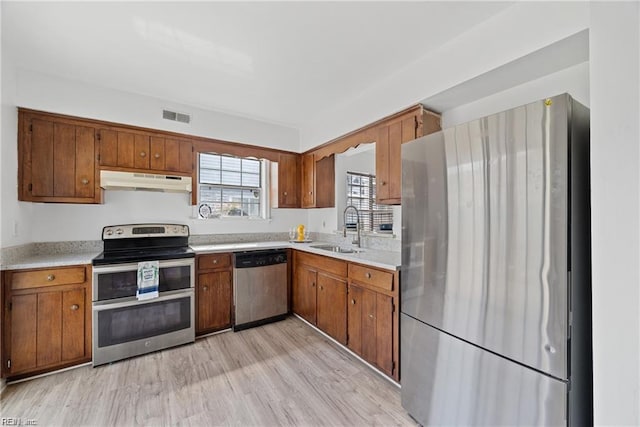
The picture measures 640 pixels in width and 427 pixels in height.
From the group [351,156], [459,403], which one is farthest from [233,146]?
[459,403]

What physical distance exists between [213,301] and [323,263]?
131 cm

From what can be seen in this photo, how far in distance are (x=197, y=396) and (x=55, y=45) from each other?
9.52ft

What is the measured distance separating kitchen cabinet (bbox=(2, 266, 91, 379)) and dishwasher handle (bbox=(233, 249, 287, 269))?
4.37ft

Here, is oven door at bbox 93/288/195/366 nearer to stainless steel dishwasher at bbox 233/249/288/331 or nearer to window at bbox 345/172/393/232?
stainless steel dishwasher at bbox 233/249/288/331

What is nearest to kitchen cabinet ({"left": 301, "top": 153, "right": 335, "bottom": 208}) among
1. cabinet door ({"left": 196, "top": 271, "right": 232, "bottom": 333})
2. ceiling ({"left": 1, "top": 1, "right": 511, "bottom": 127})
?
ceiling ({"left": 1, "top": 1, "right": 511, "bottom": 127})

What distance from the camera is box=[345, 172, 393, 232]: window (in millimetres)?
3221

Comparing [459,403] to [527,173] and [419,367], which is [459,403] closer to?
[419,367]

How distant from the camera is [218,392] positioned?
80.7 inches

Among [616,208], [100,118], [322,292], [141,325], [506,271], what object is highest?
[100,118]

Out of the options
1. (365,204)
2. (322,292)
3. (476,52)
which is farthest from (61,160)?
(476,52)

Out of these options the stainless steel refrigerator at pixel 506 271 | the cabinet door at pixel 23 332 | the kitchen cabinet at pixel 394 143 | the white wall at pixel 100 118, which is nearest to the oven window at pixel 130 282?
the cabinet door at pixel 23 332

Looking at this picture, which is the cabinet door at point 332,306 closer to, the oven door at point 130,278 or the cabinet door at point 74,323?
the oven door at point 130,278

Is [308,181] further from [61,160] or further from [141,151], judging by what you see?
[61,160]

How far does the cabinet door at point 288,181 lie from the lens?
3969 millimetres
